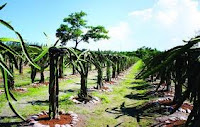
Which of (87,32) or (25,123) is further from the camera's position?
(87,32)

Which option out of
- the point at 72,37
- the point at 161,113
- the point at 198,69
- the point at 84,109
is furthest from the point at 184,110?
the point at 72,37

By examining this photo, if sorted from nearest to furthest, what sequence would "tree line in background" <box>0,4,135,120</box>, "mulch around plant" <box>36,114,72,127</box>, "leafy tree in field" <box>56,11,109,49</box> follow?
1. "tree line in background" <box>0,4,135,120</box>
2. "mulch around plant" <box>36,114,72,127</box>
3. "leafy tree in field" <box>56,11,109,49</box>

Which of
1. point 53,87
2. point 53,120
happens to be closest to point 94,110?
point 53,120

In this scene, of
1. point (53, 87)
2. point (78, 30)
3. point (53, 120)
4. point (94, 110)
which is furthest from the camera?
point (78, 30)

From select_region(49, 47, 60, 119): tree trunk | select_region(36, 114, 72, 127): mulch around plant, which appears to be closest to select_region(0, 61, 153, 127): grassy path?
select_region(36, 114, 72, 127): mulch around plant

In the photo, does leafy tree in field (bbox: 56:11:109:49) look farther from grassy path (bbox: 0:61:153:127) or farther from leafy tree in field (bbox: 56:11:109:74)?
grassy path (bbox: 0:61:153:127)

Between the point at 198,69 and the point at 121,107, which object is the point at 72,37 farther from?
the point at 198,69

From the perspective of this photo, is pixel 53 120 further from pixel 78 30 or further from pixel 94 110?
pixel 78 30

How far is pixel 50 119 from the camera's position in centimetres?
876

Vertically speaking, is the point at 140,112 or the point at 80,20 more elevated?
the point at 80,20

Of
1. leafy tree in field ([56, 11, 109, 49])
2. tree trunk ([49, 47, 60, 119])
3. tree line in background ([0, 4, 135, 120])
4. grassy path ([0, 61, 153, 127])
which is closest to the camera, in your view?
tree line in background ([0, 4, 135, 120])

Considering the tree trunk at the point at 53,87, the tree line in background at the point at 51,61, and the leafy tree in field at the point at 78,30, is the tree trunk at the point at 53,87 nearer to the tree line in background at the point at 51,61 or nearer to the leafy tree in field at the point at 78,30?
the tree line in background at the point at 51,61

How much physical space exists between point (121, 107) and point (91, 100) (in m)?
1.70

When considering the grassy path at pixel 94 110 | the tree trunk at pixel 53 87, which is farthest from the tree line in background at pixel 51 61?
the grassy path at pixel 94 110
